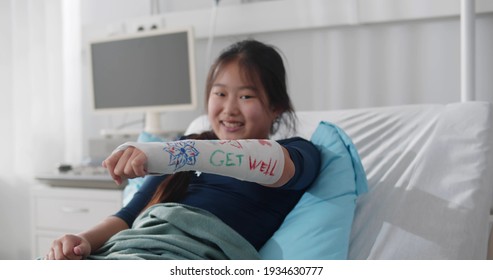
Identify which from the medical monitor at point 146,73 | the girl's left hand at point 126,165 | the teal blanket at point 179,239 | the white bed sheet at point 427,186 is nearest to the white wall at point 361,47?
the medical monitor at point 146,73

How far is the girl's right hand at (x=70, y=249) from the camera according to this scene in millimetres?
875

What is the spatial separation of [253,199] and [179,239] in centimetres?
19

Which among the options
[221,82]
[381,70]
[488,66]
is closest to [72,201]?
[221,82]

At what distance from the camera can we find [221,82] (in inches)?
→ 41.9

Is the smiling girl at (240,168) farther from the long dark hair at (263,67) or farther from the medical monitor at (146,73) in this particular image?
the medical monitor at (146,73)

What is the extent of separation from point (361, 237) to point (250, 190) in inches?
9.7

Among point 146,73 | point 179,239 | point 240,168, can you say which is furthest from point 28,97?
point 240,168

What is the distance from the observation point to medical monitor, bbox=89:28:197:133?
6.21 ft

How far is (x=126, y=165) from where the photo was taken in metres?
0.66

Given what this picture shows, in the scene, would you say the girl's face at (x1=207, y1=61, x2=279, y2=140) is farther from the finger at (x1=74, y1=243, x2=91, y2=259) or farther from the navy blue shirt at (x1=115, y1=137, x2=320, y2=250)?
the finger at (x1=74, y1=243, x2=91, y2=259)

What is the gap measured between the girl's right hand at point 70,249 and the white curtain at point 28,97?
1.51 m

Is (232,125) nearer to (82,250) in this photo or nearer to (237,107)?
(237,107)

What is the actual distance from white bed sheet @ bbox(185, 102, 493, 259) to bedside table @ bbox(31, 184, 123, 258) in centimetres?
91
